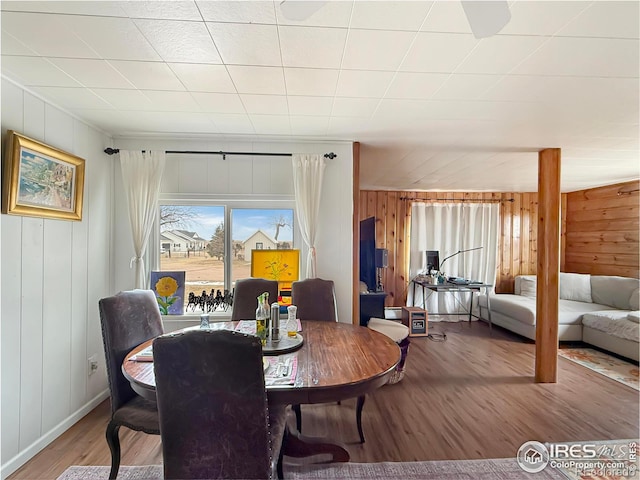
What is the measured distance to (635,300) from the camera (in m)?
4.26

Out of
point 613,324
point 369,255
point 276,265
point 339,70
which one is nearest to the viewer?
point 339,70

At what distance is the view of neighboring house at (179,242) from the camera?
310cm

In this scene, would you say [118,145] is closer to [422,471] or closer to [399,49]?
[399,49]

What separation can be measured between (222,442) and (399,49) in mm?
1935

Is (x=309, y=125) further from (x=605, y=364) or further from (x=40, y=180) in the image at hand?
(x=605, y=364)

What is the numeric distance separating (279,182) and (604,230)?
214 inches

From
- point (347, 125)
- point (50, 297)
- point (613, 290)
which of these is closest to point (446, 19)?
point (347, 125)

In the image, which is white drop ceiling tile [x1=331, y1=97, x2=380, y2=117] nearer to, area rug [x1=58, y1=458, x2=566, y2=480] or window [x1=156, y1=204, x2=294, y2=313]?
window [x1=156, y1=204, x2=294, y2=313]

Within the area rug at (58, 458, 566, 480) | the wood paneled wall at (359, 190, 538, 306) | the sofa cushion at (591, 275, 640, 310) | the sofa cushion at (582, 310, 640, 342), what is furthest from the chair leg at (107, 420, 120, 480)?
the sofa cushion at (591, 275, 640, 310)

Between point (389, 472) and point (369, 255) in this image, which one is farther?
point (369, 255)

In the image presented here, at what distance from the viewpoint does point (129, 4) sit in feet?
4.35

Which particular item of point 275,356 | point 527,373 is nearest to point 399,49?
point 275,356

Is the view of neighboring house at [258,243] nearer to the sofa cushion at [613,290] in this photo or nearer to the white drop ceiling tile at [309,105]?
the white drop ceiling tile at [309,105]

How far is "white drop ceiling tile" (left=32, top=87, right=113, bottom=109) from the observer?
6.88 feet
